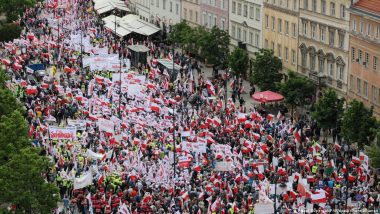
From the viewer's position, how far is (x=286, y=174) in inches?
2645

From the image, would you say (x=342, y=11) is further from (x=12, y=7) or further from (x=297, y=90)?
(x=12, y=7)

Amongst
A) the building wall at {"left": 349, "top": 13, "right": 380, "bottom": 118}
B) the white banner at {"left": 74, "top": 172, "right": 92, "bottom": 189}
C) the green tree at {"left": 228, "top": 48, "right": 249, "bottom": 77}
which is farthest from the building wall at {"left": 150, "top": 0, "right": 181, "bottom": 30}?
the white banner at {"left": 74, "top": 172, "right": 92, "bottom": 189}

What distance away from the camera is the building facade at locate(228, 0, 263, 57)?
106562mm

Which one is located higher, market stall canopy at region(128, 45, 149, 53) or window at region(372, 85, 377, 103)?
window at region(372, 85, 377, 103)

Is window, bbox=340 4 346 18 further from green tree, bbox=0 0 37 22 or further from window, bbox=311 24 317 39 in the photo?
green tree, bbox=0 0 37 22

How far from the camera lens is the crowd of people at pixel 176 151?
205ft

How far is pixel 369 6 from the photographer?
279 feet

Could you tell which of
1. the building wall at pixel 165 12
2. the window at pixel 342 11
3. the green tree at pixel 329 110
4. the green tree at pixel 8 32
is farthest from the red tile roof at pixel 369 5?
the green tree at pixel 8 32

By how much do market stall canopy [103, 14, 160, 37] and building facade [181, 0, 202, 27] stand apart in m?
4.05

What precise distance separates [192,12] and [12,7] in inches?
788

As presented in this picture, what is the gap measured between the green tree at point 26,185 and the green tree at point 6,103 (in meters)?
14.0

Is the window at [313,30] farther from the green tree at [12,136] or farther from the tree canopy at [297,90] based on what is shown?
the green tree at [12,136]

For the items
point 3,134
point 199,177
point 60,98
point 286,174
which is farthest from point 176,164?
point 60,98

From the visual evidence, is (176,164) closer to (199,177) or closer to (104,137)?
(199,177)
